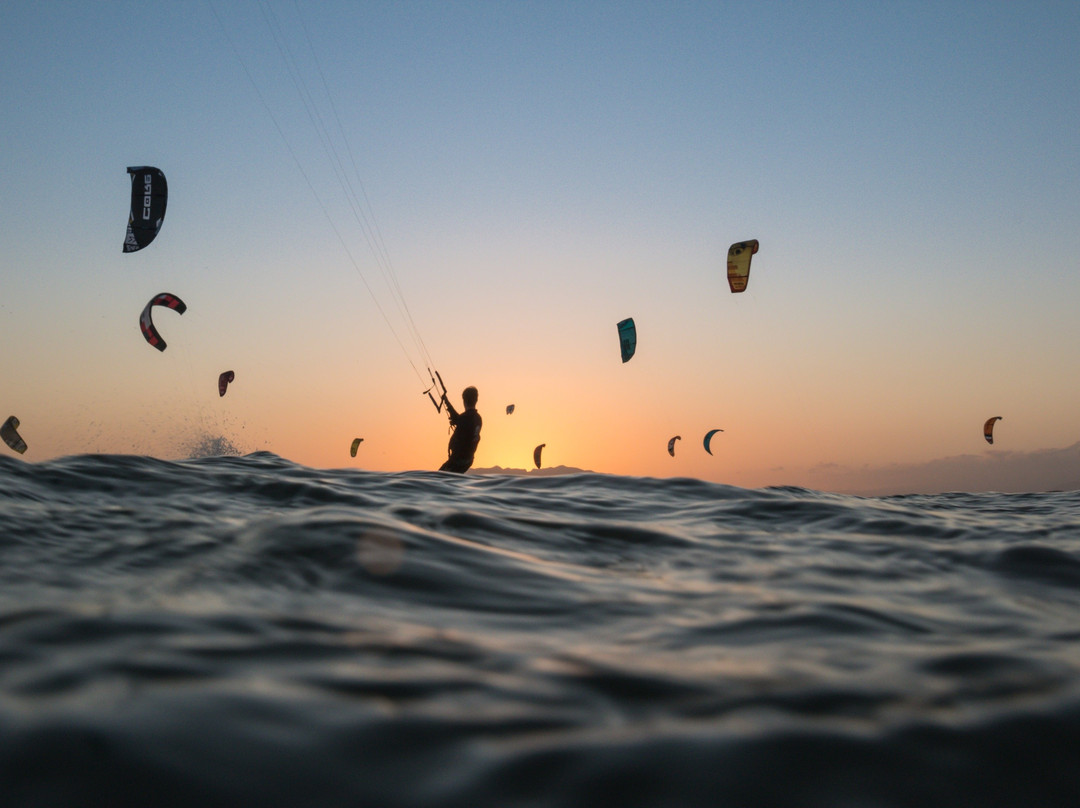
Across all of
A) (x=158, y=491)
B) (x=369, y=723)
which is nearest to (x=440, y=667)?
(x=369, y=723)

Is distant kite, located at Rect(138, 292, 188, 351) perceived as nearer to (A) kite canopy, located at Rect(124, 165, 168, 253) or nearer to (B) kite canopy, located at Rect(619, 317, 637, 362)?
(A) kite canopy, located at Rect(124, 165, 168, 253)

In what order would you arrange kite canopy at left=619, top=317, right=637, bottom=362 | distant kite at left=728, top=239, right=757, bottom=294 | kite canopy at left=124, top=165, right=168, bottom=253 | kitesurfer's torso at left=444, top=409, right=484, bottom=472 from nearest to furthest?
kitesurfer's torso at left=444, top=409, right=484, bottom=472
kite canopy at left=124, top=165, right=168, bottom=253
distant kite at left=728, top=239, right=757, bottom=294
kite canopy at left=619, top=317, right=637, bottom=362

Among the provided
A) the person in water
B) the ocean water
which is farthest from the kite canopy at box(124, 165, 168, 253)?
the ocean water

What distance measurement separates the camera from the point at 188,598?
2508mm

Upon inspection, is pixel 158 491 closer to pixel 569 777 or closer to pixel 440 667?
pixel 440 667

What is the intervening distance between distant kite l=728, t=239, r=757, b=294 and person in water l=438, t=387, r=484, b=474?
840cm

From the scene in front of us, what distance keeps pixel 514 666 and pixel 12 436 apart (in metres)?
34.2

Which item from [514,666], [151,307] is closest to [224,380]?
[151,307]

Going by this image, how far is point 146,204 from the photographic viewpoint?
54.9ft

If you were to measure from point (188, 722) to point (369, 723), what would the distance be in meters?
0.37

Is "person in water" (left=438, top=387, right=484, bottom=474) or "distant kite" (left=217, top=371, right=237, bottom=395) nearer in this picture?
"person in water" (left=438, top=387, right=484, bottom=474)

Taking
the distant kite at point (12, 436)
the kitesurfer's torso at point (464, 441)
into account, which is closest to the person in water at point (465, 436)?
the kitesurfer's torso at point (464, 441)

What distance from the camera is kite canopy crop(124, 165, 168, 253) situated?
1662 cm

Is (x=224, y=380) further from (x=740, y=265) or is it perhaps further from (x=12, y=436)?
(x=740, y=265)
